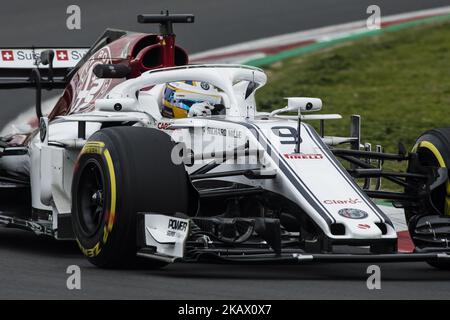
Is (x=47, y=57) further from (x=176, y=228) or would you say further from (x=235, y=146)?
(x=176, y=228)

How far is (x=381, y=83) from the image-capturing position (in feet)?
62.4

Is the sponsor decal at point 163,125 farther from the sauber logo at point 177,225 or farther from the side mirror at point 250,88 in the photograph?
the sauber logo at point 177,225

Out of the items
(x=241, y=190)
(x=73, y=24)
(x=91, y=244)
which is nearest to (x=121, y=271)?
(x=91, y=244)

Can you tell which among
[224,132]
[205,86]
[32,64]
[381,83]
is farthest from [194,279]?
[381,83]

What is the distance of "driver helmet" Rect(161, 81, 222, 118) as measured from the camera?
1063 centimetres

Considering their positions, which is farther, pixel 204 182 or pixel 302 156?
pixel 204 182

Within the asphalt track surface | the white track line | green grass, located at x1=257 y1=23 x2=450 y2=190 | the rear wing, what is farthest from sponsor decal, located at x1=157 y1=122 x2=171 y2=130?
the white track line

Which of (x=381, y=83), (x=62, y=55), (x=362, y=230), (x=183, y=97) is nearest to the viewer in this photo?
(x=362, y=230)

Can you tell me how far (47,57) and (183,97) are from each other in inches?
74.5

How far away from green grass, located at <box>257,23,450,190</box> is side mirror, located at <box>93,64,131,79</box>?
5.00 metres

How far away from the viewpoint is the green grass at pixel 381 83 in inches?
664

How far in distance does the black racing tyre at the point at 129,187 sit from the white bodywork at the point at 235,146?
0.27m

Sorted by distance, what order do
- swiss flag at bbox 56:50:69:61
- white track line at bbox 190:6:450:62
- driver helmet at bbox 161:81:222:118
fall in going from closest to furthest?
driver helmet at bbox 161:81:222:118
swiss flag at bbox 56:50:69:61
white track line at bbox 190:6:450:62

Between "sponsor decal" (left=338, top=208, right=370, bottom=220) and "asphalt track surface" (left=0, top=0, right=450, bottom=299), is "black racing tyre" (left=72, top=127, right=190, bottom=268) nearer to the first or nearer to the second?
"asphalt track surface" (left=0, top=0, right=450, bottom=299)
